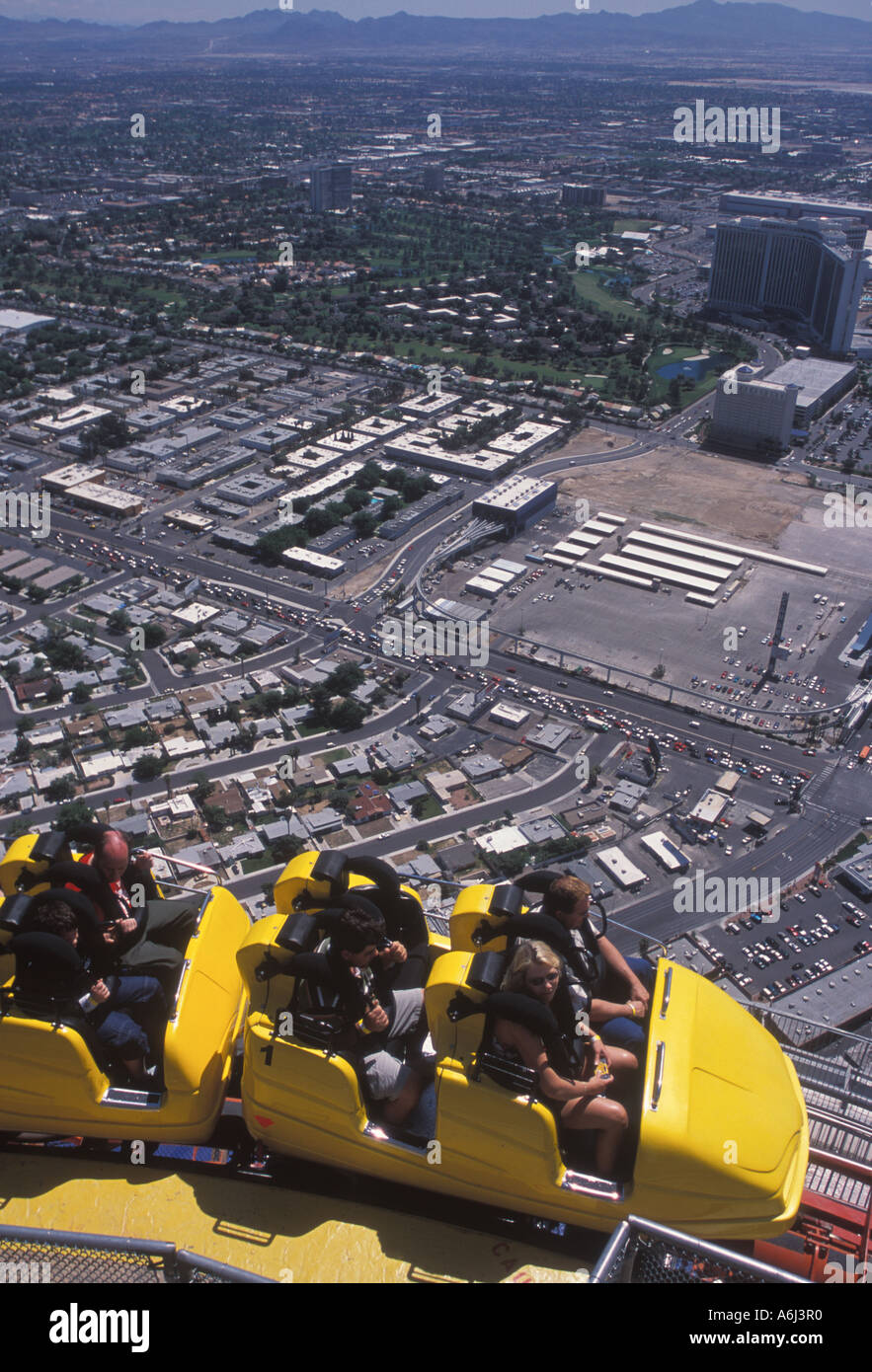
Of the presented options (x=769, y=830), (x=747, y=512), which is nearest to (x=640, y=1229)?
(x=769, y=830)

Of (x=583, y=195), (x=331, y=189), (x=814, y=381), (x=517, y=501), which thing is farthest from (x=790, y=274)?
(x=331, y=189)

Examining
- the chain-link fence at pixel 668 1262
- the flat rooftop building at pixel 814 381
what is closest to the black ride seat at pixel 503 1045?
the chain-link fence at pixel 668 1262

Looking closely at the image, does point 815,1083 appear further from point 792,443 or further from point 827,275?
point 827,275

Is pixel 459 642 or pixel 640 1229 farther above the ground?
pixel 640 1229

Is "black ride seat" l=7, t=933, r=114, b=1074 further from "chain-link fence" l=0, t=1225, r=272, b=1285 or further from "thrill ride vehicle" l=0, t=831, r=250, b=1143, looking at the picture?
"chain-link fence" l=0, t=1225, r=272, b=1285

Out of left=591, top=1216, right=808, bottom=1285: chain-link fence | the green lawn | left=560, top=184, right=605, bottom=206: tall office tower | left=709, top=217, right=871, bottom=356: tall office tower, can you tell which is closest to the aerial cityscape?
left=591, top=1216, right=808, bottom=1285: chain-link fence

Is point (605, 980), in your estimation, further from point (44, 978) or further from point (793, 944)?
point (793, 944)

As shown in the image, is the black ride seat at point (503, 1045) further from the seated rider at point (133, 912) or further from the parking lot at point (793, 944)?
the parking lot at point (793, 944)
